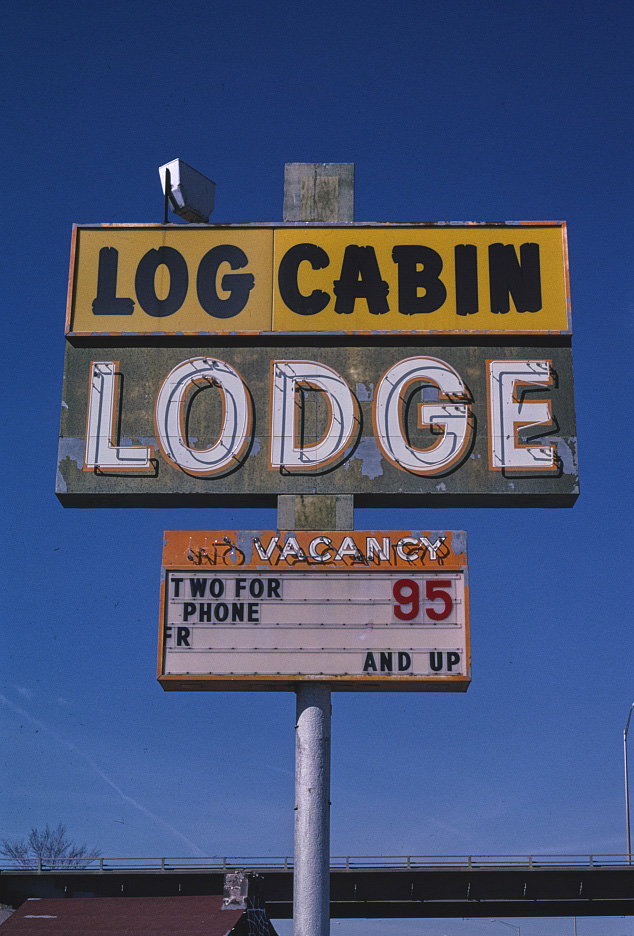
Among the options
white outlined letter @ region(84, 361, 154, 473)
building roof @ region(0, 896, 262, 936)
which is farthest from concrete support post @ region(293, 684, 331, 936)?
building roof @ region(0, 896, 262, 936)

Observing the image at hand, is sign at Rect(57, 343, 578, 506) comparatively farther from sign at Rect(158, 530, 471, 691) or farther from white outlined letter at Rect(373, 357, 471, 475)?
sign at Rect(158, 530, 471, 691)

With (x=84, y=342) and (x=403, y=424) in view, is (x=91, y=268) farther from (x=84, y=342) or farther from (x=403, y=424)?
(x=403, y=424)

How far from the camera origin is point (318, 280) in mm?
17062

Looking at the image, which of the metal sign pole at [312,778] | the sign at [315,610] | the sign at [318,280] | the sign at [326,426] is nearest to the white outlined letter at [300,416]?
the sign at [326,426]

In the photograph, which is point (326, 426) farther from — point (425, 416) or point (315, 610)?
point (315, 610)

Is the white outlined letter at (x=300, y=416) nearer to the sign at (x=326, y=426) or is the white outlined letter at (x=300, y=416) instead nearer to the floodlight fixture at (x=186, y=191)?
the sign at (x=326, y=426)

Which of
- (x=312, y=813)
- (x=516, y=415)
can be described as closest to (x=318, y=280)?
(x=516, y=415)

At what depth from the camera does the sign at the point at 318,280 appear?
16.8 metres

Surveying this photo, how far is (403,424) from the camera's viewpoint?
53.4ft

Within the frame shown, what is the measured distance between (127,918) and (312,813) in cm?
1677

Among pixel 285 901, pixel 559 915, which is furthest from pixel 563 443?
pixel 559 915

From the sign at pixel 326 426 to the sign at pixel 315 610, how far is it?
882 millimetres

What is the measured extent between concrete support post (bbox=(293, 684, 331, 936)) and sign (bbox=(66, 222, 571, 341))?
5.44 metres

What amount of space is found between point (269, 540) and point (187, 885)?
32134 mm
